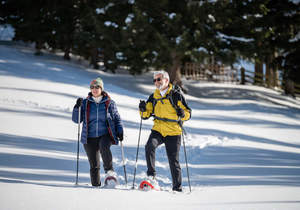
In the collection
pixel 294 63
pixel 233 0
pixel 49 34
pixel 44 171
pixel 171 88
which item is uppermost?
pixel 233 0

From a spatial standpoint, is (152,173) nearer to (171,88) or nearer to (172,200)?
(172,200)

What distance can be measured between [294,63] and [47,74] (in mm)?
13460

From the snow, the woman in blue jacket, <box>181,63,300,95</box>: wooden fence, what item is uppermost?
<box>181,63,300,95</box>: wooden fence

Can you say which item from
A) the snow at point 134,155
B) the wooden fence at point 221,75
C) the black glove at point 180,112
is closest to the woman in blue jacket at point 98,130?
the snow at point 134,155

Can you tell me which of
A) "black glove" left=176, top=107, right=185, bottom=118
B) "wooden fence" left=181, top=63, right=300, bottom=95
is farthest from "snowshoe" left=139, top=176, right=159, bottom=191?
"wooden fence" left=181, top=63, right=300, bottom=95

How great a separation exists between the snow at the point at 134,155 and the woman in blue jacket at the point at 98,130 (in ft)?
1.25

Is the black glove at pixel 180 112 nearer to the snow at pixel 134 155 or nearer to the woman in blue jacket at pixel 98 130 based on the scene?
the woman in blue jacket at pixel 98 130

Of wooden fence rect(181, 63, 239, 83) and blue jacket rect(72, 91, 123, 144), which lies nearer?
blue jacket rect(72, 91, 123, 144)

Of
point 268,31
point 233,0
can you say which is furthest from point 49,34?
point 268,31

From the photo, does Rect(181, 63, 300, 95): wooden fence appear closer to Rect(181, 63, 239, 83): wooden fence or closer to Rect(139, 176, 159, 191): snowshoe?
Rect(181, 63, 239, 83): wooden fence

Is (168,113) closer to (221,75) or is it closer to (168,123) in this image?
(168,123)

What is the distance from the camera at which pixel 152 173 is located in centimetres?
432

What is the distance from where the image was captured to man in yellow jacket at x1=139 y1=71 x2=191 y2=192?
4.35m

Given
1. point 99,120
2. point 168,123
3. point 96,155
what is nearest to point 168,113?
point 168,123
